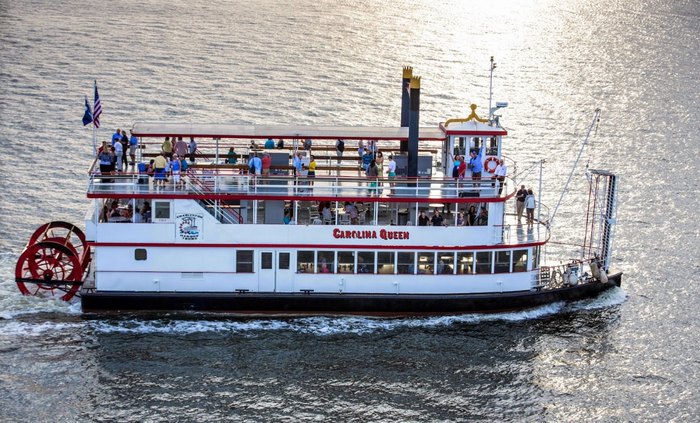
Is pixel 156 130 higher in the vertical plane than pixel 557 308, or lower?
higher

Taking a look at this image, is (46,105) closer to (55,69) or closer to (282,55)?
(55,69)

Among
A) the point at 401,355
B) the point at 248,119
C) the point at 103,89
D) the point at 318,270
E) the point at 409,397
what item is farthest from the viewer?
the point at 103,89

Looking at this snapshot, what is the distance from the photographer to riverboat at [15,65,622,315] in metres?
49.4

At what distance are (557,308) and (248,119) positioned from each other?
99.4 ft

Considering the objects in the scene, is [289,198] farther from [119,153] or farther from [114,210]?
[119,153]

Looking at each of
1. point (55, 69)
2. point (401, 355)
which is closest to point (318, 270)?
point (401, 355)

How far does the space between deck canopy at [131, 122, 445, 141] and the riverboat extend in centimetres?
9

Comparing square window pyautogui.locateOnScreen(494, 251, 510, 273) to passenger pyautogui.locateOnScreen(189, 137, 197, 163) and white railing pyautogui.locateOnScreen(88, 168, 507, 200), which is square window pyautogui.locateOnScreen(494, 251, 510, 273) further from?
passenger pyautogui.locateOnScreen(189, 137, 197, 163)

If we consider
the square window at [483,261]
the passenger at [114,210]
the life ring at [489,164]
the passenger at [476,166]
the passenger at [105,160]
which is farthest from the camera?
the life ring at [489,164]

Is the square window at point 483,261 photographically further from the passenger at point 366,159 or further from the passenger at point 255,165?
the passenger at point 255,165

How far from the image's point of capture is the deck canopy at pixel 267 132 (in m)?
50.8

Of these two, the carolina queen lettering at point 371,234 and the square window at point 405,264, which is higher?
the carolina queen lettering at point 371,234

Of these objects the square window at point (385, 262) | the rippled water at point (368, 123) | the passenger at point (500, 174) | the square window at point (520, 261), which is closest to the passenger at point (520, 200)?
the passenger at point (500, 174)

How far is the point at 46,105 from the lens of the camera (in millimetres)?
77375
